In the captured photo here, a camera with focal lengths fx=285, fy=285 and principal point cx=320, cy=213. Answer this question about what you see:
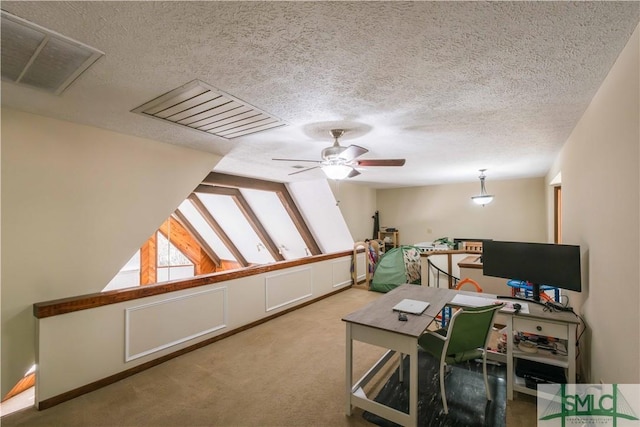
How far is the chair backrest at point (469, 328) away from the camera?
6.84ft

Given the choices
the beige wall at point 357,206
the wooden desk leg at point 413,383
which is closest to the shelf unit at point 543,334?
the wooden desk leg at point 413,383

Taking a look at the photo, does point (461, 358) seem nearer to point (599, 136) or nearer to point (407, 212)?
point (599, 136)

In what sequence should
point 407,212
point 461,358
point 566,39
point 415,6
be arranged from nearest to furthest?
point 415,6 < point 566,39 < point 461,358 < point 407,212

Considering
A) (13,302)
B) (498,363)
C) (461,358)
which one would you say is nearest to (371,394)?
(461,358)

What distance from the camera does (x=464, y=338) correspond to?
2174 mm

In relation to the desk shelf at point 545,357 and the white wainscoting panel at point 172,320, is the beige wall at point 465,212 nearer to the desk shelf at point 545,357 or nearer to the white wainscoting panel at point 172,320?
the desk shelf at point 545,357

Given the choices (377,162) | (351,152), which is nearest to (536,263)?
(377,162)

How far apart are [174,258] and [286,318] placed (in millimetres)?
4169

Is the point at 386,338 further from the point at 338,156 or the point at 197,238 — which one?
the point at 197,238

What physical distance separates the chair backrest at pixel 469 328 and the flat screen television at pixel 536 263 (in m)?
0.74

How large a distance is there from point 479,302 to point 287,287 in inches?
111

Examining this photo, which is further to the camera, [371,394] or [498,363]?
[498,363]

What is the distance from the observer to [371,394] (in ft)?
8.06

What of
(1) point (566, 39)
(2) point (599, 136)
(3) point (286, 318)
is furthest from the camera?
(3) point (286, 318)
